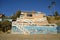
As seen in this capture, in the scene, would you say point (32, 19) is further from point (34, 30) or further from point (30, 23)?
point (34, 30)

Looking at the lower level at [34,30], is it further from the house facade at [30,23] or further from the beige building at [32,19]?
the beige building at [32,19]

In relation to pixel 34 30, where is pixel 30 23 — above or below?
above

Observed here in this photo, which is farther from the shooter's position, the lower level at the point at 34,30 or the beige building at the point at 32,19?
the beige building at the point at 32,19

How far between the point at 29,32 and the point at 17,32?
778mm

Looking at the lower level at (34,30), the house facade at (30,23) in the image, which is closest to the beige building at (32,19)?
the house facade at (30,23)

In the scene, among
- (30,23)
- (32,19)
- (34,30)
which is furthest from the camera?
(32,19)

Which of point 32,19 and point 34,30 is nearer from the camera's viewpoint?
point 34,30

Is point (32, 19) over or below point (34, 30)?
over

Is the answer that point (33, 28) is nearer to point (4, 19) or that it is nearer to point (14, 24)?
point (14, 24)

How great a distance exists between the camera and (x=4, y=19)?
34.8 feet

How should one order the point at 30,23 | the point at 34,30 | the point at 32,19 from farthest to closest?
the point at 32,19, the point at 30,23, the point at 34,30

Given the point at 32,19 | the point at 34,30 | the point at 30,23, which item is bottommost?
the point at 34,30

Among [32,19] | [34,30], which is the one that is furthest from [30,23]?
[34,30]

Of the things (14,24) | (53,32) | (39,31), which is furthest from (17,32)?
(53,32)
